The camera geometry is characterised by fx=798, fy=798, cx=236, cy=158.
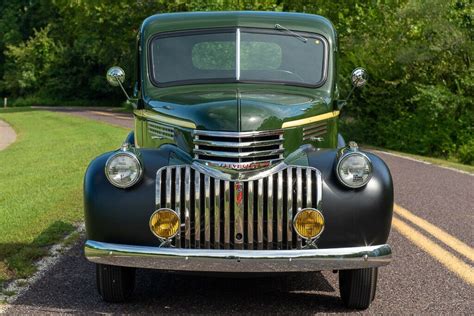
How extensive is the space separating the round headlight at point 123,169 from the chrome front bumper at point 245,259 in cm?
42

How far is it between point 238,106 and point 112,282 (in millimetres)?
1422

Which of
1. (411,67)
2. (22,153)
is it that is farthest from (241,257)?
(411,67)

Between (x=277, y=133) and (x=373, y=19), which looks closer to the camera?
(x=277, y=133)

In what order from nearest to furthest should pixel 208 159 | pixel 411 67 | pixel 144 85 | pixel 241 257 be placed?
pixel 241 257 < pixel 208 159 < pixel 144 85 < pixel 411 67

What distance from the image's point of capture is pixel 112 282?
204 inches

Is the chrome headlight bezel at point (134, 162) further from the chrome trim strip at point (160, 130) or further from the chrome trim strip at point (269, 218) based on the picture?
the chrome trim strip at point (269, 218)

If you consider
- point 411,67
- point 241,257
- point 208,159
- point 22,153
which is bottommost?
point 22,153

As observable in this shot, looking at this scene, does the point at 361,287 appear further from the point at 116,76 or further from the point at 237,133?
the point at 116,76

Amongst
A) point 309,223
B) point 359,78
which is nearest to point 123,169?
point 309,223

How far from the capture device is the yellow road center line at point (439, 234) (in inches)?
273

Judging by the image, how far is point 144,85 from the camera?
641 centimetres

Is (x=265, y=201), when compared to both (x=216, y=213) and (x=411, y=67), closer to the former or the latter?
(x=216, y=213)

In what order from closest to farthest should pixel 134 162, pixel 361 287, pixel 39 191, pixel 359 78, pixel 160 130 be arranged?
pixel 134 162
pixel 361 287
pixel 160 130
pixel 359 78
pixel 39 191

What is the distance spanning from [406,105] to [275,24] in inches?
Result: 575
